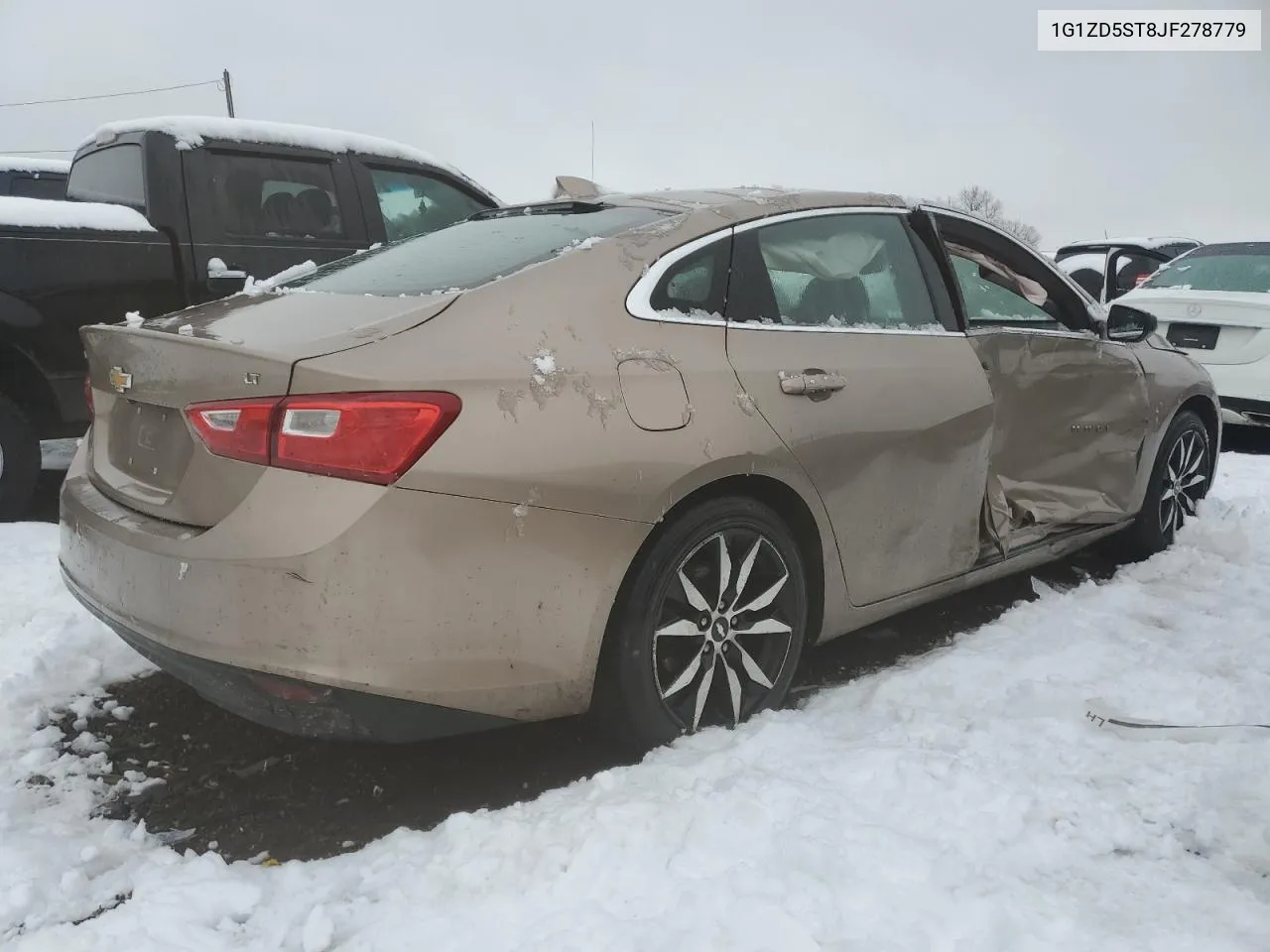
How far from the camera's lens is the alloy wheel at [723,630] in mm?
2510

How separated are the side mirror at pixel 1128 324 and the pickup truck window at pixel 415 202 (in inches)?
139

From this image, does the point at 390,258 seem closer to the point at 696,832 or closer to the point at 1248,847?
the point at 696,832

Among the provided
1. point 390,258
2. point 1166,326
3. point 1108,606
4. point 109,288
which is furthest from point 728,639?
point 1166,326

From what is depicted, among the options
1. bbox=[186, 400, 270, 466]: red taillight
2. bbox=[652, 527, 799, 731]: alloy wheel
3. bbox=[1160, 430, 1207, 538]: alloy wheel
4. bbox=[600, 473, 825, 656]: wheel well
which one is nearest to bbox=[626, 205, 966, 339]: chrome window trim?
bbox=[600, 473, 825, 656]: wheel well

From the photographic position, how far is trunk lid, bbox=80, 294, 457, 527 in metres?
2.12

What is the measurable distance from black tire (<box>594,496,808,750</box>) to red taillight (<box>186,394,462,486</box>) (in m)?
0.65

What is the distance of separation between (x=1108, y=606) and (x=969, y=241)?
4.88 ft

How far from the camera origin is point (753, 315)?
2.73m

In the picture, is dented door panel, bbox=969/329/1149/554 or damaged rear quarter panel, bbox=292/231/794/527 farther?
dented door panel, bbox=969/329/1149/554

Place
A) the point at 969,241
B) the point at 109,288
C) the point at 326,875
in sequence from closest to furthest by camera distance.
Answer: the point at 326,875 → the point at 969,241 → the point at 109,288

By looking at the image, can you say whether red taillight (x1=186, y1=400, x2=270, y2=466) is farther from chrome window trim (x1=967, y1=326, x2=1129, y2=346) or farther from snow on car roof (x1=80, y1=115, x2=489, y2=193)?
snow on car roof (x1=80, y1=115, x2=489, y2=193)

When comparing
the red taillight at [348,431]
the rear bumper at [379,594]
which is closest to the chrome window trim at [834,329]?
the rear bumper at [379,594]

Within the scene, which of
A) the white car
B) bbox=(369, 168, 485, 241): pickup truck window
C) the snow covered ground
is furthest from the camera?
the white car

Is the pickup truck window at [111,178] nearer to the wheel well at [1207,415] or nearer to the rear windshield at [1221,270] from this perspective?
the wheel well at [1207,415]
